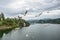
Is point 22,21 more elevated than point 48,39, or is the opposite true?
point 48,39

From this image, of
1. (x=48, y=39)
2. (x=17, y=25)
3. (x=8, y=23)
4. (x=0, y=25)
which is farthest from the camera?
(x=17, y=25)

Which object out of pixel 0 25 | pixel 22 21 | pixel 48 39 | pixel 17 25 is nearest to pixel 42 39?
pixel 48 39

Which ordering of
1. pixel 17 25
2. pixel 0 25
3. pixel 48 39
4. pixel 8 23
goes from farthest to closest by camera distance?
1. pixel 17 25
2. pixel 8 23
3. pixel 0 25
4. pixel 48 39

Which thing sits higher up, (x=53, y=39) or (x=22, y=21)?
(x=53, y=39)

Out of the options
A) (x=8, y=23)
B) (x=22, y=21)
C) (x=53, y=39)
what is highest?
Result: (x=53, y=39)

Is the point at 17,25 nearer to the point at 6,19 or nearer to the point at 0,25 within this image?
the point at 6,19

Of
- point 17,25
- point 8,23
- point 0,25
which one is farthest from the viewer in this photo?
point 17,25

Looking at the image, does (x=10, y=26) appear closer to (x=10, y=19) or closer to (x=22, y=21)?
(x=10, y=19)

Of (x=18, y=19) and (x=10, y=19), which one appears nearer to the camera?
(x=10, y=19)

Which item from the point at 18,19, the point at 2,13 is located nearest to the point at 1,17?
the point at 2,13
